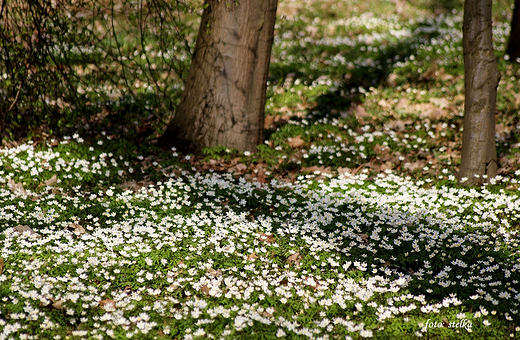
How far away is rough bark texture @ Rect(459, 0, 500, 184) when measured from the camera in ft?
21.2

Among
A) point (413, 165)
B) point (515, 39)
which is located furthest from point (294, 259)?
point (515, 39)

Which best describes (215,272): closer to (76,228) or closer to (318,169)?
(76,228)

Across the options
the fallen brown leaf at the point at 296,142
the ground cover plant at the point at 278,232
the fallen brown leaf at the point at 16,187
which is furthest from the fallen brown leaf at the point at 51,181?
the fallen brown leaf at the point at 296,142

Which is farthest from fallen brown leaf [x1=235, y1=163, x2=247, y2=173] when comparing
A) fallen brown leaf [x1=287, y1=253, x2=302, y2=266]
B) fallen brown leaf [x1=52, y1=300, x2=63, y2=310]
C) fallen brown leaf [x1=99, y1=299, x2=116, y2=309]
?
fallen brown leaf [x1=52, y1=300, x2=63, y2=310]

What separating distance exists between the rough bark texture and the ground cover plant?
333 mm

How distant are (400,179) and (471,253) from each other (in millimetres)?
2094

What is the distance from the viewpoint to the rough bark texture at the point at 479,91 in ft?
21.2

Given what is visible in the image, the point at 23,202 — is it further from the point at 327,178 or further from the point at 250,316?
the point at 327,178

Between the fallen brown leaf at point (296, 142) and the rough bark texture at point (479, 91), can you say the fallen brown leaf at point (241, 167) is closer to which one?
the fallen brown leaf at point (296, 142)

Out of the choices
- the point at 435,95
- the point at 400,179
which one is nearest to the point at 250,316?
the point at 400,179

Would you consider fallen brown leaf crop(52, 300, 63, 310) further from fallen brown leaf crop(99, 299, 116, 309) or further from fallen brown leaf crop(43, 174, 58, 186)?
fallen brown leaf crop(43, 174, 58, 186)

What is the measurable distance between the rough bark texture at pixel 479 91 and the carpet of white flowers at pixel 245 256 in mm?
488

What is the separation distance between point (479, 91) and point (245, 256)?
4.14m

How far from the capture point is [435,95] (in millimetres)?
10008
